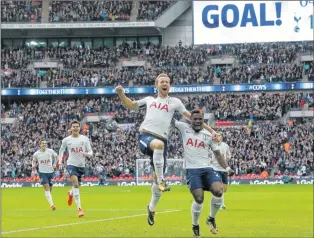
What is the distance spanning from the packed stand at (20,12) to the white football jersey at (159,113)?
204ft

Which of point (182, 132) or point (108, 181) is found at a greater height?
point (182, 132)

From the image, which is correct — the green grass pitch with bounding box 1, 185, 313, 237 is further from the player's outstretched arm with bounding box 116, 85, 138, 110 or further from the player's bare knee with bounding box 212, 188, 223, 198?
the player's outstretched arm with bounding box 116, 85, 138, 110

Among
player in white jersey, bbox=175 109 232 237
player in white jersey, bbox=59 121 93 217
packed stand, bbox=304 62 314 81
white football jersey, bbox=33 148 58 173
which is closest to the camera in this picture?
player in white jersey, bbox=175 109 232 237

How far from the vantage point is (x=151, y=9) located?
74938mm

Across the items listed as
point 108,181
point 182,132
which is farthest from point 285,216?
point 108,181

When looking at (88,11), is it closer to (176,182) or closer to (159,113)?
(176,182)

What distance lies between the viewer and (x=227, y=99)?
66938 mm

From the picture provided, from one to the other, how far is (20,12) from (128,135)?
22.0m

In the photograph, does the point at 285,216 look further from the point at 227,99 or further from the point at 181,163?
the point at 227,99

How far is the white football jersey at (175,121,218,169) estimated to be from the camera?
13.8 m

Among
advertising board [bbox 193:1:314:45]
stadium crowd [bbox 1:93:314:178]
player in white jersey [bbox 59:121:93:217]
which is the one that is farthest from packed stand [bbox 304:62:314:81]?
player in white jersey [bbox 59:121:93:217]

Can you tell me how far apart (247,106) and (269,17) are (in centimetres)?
927

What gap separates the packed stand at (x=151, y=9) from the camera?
74375mm

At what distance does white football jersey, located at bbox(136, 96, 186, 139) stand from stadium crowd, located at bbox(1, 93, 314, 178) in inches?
1609
